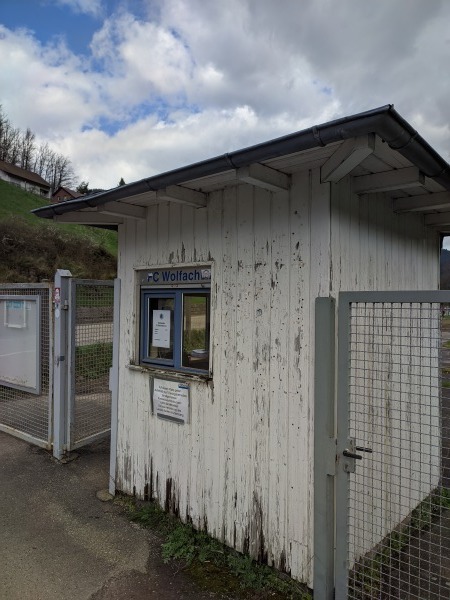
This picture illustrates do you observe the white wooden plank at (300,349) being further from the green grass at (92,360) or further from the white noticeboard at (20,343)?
the white noticeboard at (20,343)

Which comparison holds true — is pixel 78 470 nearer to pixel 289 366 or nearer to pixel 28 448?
pixel 28 448

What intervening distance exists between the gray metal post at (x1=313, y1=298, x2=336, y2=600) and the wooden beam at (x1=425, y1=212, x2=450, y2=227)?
7.76ft

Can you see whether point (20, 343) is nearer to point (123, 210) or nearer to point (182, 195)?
point (123, 210)

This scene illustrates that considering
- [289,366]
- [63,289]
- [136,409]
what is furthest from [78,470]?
[289,366]

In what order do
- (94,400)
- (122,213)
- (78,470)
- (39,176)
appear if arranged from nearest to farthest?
(122,213), (78,470), (94,400), (39,176)

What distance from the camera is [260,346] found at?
304 cm

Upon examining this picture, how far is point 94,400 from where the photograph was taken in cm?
606

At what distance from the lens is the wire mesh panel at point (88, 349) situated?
5.12 metres

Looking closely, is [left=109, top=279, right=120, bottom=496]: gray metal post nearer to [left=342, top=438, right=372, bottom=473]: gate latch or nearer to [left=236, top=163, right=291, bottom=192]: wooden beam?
[left=236, top=163, right=291, bottom=192]: wooden beam

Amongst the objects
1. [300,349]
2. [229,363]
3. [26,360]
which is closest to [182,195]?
[229,363]

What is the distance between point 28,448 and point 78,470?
43.5 inches

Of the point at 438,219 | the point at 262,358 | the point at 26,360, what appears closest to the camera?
the point at 262,358

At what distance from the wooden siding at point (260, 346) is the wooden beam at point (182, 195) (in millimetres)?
86

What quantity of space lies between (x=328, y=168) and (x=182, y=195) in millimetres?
1213
